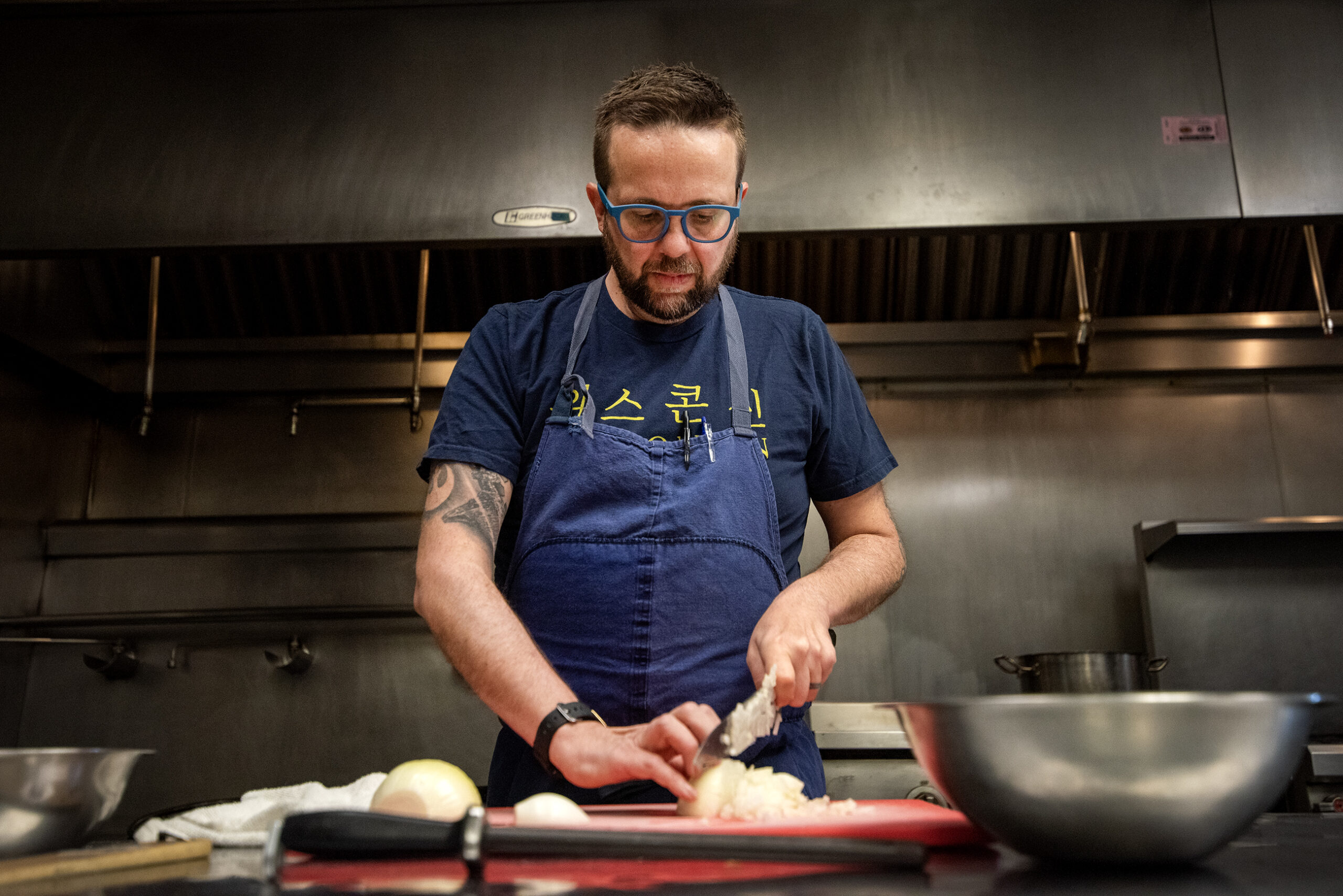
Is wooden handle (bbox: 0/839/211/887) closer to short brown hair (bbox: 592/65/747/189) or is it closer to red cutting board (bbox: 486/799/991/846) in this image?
red cutting board (bbox: 486/799/991/846)

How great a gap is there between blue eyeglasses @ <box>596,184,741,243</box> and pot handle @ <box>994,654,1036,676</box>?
1.67 meters

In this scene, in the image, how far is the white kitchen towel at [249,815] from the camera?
88 centimetres

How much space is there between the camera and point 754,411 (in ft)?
4.34

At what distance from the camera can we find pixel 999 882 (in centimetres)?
56

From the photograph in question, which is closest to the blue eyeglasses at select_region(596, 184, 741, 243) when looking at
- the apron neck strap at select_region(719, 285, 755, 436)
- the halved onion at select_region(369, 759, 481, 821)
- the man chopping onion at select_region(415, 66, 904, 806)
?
the man chopping onion at select_region(415, 66, 904, 806)

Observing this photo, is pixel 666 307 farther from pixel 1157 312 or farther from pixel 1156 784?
pixel 1157 312

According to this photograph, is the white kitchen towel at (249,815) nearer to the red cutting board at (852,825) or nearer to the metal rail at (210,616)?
the red cutting board at (852,825)

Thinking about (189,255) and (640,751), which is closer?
(640,751)

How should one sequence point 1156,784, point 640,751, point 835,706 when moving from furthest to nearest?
1. point 835,706
2. point 640,751
3. point 1156,784

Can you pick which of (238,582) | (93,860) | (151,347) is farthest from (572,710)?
(151,347)

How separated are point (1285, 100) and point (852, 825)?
2.05 m

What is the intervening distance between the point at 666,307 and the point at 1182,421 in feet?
7.34

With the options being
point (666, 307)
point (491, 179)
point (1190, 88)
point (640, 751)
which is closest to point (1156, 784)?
point (640, 751)

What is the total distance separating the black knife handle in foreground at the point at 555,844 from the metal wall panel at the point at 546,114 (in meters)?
1.61
